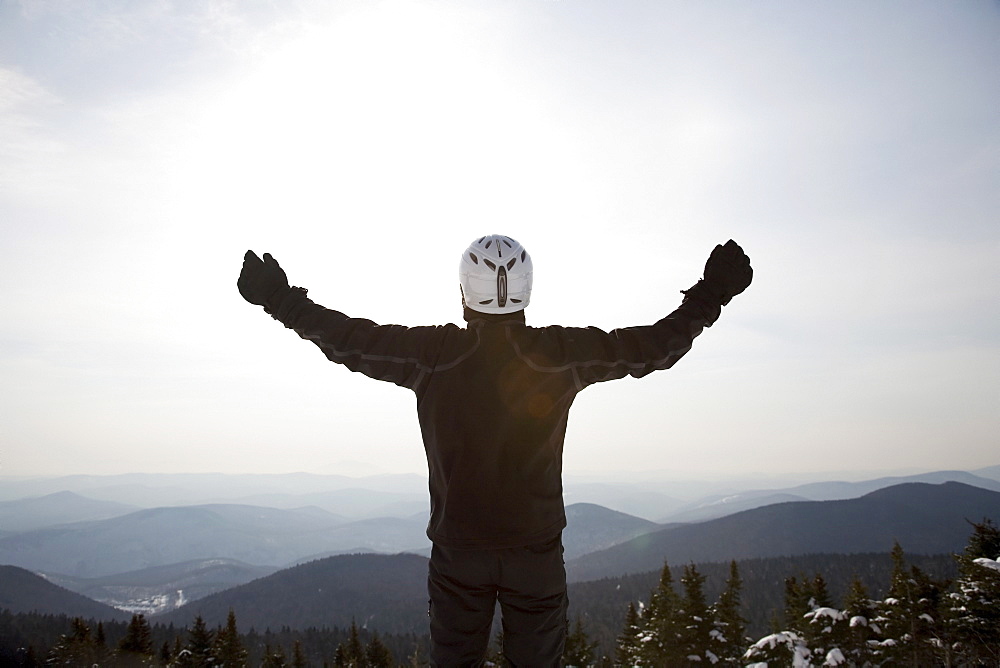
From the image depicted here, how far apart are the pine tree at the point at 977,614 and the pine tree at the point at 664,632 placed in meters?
11.6

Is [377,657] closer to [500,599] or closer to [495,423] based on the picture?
[500,599]

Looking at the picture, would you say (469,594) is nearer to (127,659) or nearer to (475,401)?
(475,401)

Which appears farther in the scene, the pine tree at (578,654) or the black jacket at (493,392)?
the pine tree at (578,654)

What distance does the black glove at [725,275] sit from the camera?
14.9 feet

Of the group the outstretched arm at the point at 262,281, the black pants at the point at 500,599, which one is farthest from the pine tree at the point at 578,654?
the outstretched arm at the point at 262,281

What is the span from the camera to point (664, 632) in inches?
1192

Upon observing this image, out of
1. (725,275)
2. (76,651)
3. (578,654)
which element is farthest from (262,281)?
(76,651)

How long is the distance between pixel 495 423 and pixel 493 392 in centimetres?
19

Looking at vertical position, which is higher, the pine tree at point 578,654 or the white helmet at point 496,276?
the white helmet at point 496,276

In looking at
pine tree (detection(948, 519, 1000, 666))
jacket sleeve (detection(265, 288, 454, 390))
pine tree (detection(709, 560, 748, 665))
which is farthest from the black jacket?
pine tree (detection(709, 560, 748, 665))

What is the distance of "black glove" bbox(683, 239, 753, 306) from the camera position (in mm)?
4539

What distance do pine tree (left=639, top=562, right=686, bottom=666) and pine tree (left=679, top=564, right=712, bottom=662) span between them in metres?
0.20

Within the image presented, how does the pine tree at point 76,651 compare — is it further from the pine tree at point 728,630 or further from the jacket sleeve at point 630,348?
the jacket sleeve at point 630,348

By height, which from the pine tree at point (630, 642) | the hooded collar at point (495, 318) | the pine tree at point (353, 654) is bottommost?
the pine tree at point (353, 654)
